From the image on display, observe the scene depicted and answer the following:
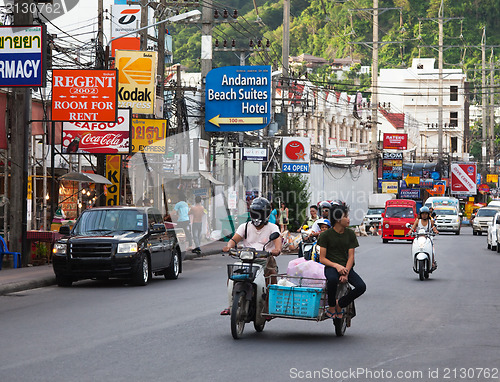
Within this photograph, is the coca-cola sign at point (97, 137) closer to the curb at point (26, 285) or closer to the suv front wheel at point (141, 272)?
the curb at point (26, 285)

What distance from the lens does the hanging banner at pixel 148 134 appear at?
102ft

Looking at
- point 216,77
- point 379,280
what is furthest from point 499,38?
point 379,280

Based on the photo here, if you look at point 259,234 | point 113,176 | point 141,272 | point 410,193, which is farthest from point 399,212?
point 410,193

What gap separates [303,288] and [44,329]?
3737mm

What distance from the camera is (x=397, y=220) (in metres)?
47.1

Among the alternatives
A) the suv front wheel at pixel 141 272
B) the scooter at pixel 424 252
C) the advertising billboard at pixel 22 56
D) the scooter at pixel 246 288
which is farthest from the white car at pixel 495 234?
the scooter at pixel 246 288

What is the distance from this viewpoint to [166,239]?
22.0 m

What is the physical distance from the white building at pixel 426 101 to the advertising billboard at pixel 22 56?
362 ft

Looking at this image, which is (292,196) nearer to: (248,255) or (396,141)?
(396,141)

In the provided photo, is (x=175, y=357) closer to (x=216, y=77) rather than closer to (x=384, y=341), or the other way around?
(x=384, y=341)

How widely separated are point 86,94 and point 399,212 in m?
26.3

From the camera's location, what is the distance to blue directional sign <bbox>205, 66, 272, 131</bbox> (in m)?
43.3

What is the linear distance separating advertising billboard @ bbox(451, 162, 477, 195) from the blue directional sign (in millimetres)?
58673

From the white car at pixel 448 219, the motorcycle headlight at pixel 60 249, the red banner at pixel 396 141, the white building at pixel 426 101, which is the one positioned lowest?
the white car at pixel 448 219
